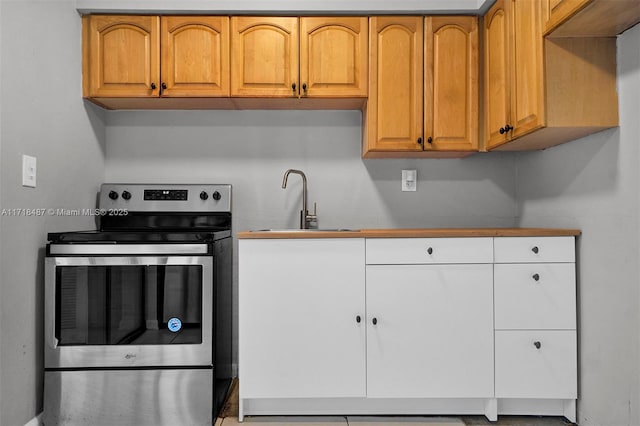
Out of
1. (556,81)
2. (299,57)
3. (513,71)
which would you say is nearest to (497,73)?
(513,71)

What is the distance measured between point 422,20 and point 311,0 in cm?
58

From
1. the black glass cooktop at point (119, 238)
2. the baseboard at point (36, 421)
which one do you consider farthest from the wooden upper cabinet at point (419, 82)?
the baseboard at point (36, 421)

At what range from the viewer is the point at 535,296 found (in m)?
1.87

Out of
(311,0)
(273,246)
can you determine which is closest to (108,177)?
(273,246)

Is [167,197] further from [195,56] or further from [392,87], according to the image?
[392,87]

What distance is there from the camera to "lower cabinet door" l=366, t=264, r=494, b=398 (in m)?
1.88

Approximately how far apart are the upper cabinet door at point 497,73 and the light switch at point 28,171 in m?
2.07

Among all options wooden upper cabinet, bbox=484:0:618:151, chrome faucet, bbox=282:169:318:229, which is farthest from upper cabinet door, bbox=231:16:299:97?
wooden upper cabinet, bbox=484:0:618:151

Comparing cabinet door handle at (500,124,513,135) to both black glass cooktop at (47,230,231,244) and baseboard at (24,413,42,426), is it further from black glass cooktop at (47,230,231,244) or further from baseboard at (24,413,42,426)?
baseboard at (24,413,42,426)

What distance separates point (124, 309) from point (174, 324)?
22 cm

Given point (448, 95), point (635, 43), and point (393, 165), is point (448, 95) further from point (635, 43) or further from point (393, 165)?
point (635, 43)

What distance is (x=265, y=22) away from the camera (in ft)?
7.22

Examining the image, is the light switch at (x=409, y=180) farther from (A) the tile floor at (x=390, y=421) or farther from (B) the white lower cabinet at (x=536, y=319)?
(A) the tile floor at (x=390, y=421)

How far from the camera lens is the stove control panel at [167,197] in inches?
94.9
